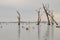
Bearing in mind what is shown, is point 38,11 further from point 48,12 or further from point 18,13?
point 18,13

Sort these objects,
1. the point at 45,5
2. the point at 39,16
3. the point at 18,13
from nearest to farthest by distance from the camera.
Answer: the point at 45,5 → the point at 39,16 → the point at 18,13

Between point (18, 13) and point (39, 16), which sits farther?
point (18, 13)

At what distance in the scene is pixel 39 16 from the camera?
8062cm

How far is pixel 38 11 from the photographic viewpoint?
80750 millimetres

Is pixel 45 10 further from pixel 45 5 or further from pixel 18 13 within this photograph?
pixel 18 13

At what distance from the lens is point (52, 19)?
79375mm

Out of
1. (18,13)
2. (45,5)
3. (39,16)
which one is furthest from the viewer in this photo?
(18,13)

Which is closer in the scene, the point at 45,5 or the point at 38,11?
the point at 45,5

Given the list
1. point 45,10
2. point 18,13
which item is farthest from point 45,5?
point 18,13

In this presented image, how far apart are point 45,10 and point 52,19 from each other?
515cm

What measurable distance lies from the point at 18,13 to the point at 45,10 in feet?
63.2

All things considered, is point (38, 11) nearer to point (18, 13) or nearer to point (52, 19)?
point (52, 19)

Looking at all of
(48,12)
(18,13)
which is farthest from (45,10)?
(18,13)

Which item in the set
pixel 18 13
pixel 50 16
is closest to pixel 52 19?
pixel 50 16
